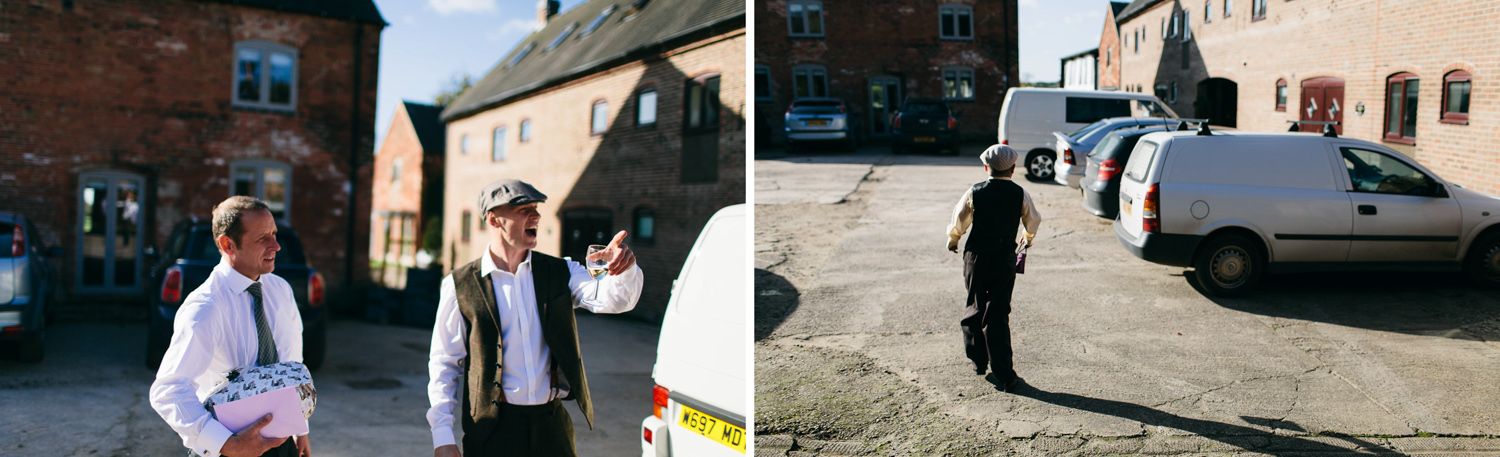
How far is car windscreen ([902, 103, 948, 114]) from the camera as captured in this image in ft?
12.0

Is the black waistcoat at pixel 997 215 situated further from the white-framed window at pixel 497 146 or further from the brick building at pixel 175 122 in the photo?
the white-framed window at pixel 497 146

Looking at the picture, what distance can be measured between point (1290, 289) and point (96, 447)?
5.79 meters

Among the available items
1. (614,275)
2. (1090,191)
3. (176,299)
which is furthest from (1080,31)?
(176,299)

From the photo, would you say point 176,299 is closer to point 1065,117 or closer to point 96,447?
point 96,447

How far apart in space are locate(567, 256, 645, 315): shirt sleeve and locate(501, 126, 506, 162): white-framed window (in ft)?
50.3

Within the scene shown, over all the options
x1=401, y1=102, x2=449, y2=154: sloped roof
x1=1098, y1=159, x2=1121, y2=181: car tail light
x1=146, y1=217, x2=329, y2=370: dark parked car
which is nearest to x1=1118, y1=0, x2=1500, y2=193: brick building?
x1=1098, y1=159, x2=1121, y2=181: car tail light

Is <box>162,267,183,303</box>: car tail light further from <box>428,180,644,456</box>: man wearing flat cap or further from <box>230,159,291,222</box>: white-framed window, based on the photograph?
<box>230,159,291,222</box>: white-framed window

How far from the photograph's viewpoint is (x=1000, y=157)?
11.5ft

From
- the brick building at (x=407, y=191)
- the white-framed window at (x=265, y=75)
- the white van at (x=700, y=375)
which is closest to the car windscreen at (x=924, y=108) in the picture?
the white van at (x=700, y=375)

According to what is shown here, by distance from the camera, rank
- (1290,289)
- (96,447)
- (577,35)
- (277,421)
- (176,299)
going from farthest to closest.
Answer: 1. (577,35)
2. (176,299)
3. (96,447)
4. (1290,289)
5. (277,421)

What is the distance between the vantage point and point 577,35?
56.6 feet

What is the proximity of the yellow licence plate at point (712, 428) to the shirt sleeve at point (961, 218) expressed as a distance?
4.26 feet

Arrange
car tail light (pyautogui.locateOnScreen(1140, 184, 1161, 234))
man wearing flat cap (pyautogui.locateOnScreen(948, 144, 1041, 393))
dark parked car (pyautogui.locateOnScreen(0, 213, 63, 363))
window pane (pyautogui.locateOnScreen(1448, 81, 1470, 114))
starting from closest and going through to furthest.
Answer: window pane (pyautogui.locateOnScreen(1448, 81, 1470, 114)) < man wearing flat cap (pyautogui.locateOnScreen(948, 144, 1041, 393)) < car tail light (pyautogui.locateOnScreen(1140, 184, 1161, 234)) < dark parked car (pyautogui.locateOnScreen(0, 213, 63, 363))

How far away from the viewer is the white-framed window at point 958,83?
142 inches
